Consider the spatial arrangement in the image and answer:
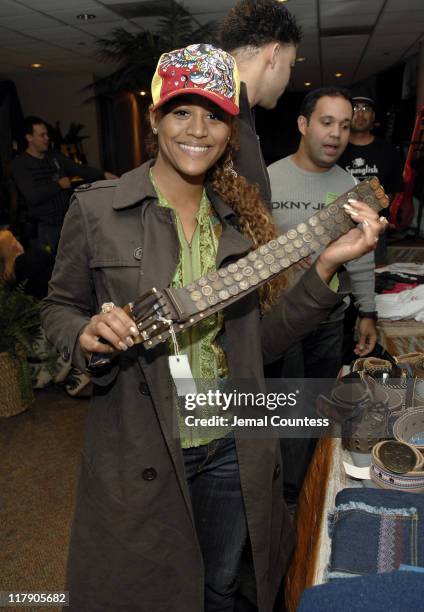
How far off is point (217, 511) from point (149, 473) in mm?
243

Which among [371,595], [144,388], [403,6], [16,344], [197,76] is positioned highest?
[403,6]

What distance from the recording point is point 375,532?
3.42 feet

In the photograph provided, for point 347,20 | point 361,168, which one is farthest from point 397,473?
point 347,20

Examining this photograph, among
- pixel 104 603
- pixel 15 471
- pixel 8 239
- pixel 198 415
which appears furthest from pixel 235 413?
pixel 8 239

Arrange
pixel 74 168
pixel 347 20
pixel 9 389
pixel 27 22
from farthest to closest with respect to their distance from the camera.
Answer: pixel 347 20, pixel 27 22, pixel 74 168, pixel 9 389

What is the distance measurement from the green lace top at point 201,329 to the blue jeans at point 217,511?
49mm

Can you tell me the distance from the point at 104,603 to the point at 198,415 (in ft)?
1.63

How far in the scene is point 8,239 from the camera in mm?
4094

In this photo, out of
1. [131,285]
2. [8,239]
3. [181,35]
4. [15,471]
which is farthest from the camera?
[181,35]

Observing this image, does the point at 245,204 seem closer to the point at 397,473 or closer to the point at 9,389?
the point at 397,473

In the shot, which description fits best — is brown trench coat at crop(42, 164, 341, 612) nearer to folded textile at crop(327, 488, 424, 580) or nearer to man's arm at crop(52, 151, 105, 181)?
folded textile at crop(327, 488, 424, 580)

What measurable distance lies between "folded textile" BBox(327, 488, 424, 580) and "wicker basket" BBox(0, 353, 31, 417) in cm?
272

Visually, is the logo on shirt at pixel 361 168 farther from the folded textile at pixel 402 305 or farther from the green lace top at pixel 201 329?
the green lace top at pixel 201 329

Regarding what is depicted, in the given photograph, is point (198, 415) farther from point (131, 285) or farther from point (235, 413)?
point (131, 285)
